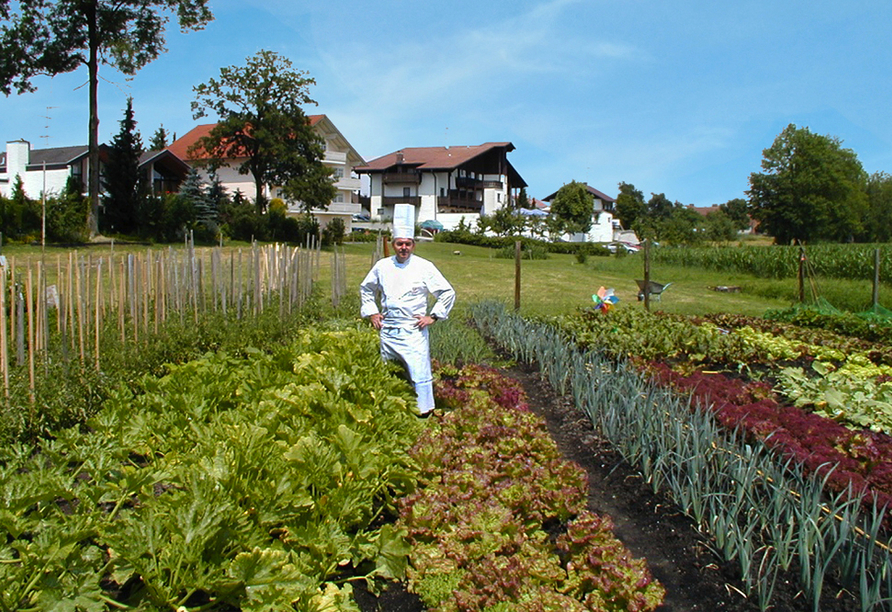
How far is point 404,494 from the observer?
12.3 feet

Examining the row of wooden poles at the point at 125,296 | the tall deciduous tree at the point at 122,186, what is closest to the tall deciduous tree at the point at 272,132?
the tall deciduous tree at the point at 122,186

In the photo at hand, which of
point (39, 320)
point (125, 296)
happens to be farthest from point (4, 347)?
point (125, 296)

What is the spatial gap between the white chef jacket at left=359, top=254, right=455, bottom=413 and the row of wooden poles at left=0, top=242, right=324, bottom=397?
228 cm

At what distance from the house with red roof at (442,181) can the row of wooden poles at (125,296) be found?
45209 millimetres

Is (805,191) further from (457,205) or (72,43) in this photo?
(72,43)

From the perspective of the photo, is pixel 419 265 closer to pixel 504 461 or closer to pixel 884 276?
pixel 504 461

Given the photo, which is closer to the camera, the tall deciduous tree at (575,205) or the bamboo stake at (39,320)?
the bamboo stake at (39,320)

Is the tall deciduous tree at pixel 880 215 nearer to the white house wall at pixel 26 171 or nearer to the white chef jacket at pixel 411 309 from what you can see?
the white house wall at pixel 26 171

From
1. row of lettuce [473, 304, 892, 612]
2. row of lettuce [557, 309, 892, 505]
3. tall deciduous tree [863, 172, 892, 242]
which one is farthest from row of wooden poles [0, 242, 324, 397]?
tall deciduous tree [863, 172, 892, 242]

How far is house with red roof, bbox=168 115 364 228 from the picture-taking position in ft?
146

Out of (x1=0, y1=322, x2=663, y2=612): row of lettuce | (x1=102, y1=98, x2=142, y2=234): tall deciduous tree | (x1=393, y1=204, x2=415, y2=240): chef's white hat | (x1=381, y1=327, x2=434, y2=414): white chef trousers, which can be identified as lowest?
(x1=0, y1=322, x2=663, y2=612): row of lettuce

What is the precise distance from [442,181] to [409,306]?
5255 centimetres

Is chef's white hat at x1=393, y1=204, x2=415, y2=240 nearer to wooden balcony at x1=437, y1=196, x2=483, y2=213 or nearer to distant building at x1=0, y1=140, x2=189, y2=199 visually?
distant building at x1=0, y1=140, x2=189, y2=199

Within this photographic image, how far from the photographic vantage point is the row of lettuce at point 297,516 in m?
2.53
